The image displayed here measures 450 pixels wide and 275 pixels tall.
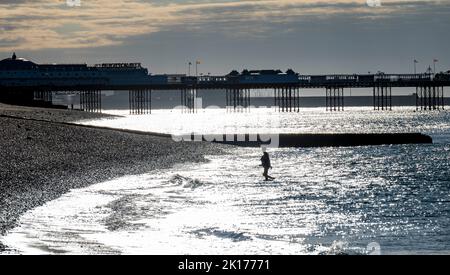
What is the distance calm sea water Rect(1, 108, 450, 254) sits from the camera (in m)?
25.9

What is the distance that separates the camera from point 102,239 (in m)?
26.2

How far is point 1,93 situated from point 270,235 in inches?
5083

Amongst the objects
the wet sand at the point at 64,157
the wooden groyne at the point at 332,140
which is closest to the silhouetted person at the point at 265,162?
the wet sand at the point at 64,157

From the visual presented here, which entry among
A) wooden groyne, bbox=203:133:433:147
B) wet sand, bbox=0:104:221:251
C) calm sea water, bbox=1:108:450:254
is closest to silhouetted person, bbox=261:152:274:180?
calm sea water, bbox=1:108:450:254

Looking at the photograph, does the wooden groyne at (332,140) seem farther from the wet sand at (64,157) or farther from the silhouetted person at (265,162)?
the silhouetted person at (265,162)

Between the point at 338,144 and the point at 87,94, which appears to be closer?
the point at 338,144

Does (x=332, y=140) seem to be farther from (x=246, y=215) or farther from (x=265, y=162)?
(x=246, y=215)

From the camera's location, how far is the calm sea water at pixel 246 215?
25938 millimetres

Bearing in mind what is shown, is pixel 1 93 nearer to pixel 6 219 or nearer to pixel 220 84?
pixel 220 84

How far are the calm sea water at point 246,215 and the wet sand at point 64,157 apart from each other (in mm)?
979

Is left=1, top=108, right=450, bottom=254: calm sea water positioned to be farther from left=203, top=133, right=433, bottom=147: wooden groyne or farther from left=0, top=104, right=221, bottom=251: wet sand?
left=203, top=133, right=433, bottom=147: wooden groyne

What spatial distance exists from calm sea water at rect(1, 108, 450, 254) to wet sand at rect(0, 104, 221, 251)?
0.98m
